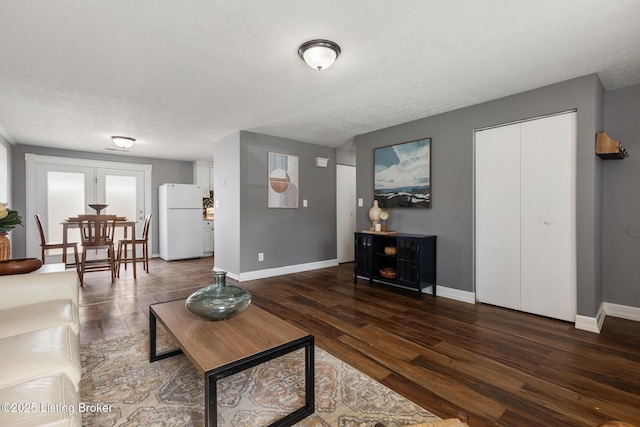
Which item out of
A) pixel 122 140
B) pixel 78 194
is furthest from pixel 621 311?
pixel 78 194

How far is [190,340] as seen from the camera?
4.88ft

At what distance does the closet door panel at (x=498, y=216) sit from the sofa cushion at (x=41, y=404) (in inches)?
140

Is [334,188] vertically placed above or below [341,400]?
above

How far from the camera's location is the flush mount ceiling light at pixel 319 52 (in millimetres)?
2121

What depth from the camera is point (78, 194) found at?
5.83 meters

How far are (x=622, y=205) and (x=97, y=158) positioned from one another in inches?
322

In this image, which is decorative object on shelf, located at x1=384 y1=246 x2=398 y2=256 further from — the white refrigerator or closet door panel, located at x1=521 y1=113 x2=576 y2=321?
the white refrigerator

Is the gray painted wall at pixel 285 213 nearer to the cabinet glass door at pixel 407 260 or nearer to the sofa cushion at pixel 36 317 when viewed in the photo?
the cabinet glass door at pixel 407 260

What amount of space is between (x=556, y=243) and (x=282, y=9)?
10.2ft

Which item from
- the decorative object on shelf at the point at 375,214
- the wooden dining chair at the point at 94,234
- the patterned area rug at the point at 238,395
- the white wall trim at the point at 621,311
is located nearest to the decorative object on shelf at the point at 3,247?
the patterned area rug at the point at 238,395

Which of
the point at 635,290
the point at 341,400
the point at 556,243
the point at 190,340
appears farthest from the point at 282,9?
the point at 635,290

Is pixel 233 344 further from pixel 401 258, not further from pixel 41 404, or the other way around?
pixel 401 258

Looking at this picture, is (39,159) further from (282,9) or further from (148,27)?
(282,9)

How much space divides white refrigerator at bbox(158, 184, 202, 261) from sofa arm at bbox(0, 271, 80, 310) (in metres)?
4.40
